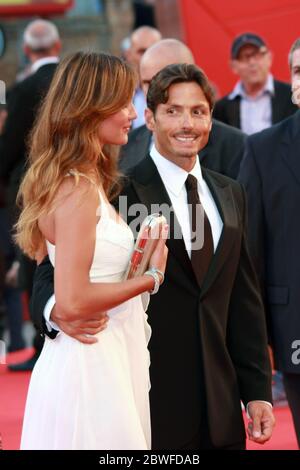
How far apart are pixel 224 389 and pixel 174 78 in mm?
1038

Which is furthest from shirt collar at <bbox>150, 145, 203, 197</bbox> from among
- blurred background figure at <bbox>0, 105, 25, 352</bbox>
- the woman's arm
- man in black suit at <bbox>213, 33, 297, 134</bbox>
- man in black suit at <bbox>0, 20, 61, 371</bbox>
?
blurred background figure at <bbox>0, 105, 25, 352</bbox>

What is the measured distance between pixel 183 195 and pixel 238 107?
11.7 feet

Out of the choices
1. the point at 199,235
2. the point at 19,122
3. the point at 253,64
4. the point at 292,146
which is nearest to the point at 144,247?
the point at 199,235

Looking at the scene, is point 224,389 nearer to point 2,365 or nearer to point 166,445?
point 166,445

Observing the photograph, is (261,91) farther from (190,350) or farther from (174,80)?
(190,350)

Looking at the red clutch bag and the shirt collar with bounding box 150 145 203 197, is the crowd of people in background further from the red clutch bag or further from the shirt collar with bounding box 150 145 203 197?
the red clutch bag

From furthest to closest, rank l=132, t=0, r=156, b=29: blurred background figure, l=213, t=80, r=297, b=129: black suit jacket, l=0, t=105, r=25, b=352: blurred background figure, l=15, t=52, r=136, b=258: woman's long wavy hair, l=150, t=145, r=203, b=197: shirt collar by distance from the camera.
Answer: l=132, t=0, r=156, b=29: blurred background figure
l=0, t=105, r=25, b=352: blurred background figure
l=213, t=80, r=297, b=129: black suit jacket
l=150, t=145, r=203, b=197: shirt collar
l=15, t=52, r=136, b=258: woman's long wavy hair

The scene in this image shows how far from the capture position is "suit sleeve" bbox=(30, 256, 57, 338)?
3.29 meters

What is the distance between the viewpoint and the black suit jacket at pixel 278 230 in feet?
14.2

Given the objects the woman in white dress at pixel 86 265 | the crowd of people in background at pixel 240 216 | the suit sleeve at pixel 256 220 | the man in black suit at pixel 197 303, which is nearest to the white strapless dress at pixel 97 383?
the woman in white dress at pixel 86 265

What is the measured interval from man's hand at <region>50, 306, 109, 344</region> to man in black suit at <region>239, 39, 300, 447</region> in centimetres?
138

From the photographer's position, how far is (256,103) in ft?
23.7

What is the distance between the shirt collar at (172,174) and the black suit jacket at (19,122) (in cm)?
288

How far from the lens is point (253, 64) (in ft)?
24.2
